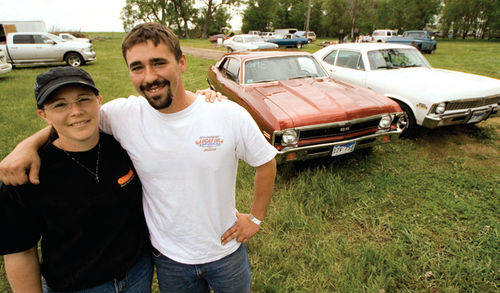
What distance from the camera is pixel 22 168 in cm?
103

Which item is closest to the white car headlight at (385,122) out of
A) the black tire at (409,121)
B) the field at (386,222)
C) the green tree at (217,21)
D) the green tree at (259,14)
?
the field at (386,222)

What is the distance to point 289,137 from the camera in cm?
316

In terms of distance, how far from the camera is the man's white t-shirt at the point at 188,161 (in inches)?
49.5

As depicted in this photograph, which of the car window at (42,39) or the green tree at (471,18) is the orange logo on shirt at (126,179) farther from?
the green tree at (471,18)

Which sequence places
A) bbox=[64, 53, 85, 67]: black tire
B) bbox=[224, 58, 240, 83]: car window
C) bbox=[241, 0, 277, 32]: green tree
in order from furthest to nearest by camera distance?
1. bbox=[241, 0, 277, 32]: green tree
2. bbox=[64, 53, 85, 67]: black tire
3. bbox=[224, 58, 240, 83]: car window

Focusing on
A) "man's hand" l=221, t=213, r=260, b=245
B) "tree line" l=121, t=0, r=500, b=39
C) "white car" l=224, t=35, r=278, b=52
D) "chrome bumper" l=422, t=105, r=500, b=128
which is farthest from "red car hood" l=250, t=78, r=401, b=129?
"tree line" l=121, t=0, r=500, b=39

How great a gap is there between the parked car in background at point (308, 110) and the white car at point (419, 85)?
2.92ft

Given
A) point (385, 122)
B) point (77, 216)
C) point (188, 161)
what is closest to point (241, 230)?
point (188, 161)

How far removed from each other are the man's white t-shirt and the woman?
0.12m

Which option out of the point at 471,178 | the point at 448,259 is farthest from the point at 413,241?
the point at 471,178

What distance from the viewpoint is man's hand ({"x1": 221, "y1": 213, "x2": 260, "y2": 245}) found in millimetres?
1430

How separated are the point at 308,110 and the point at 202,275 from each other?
2418 mm

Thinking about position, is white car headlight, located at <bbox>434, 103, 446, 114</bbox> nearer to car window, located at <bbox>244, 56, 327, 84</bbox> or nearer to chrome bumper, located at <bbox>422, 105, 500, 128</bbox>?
chrome bumper, located at <bbox>422, 105, 500, 128</bbox>

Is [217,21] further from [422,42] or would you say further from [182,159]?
[182,159]
